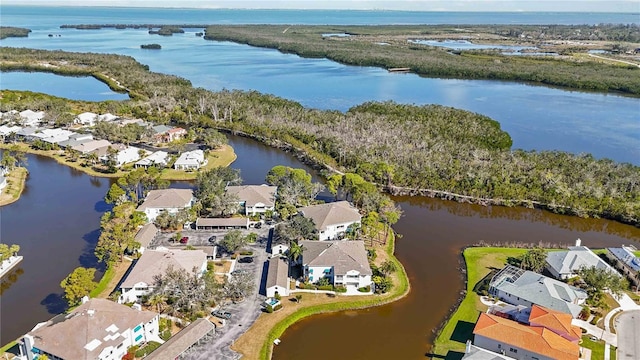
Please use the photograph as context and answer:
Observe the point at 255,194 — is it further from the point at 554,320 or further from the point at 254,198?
the point at 554,320

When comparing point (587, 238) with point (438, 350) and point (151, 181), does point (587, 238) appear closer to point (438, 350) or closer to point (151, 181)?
point (438, 350)

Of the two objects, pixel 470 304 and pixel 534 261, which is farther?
pixel 534 261

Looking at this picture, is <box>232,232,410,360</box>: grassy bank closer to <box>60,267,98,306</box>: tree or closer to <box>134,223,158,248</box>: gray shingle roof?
<box>60,267,98,306</box>: tree

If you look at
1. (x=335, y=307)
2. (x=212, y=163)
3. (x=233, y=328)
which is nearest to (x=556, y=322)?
(x=335, y=307)

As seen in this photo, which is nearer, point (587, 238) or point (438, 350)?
point (438, 350)

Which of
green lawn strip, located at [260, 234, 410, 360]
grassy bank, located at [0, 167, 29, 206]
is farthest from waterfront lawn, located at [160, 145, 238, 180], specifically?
green lawn strip, located at [260, 234, 410, 360]

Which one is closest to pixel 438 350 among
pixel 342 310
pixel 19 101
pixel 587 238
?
pixel 342 310

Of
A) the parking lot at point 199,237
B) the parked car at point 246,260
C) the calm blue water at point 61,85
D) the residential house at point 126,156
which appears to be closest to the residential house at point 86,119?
the residential house at point 126,156

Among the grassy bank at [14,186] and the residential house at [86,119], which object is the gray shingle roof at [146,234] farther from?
the residential house at [86,119]
